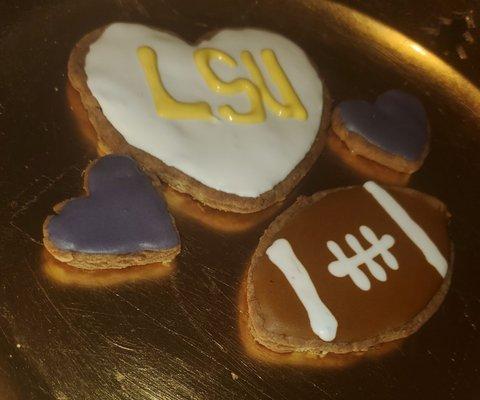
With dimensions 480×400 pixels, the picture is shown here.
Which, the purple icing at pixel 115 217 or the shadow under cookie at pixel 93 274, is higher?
the purple icing at pixel 115 217

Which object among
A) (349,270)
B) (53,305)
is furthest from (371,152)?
(53,305)

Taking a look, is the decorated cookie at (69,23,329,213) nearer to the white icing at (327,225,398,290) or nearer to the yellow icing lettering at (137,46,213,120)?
the yellow icing lettering at (137,46,213,120)

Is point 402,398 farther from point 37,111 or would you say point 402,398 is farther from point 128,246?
point 37,111

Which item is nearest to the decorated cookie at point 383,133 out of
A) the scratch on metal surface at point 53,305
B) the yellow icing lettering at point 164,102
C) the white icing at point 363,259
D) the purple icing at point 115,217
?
the white icing at point 363,259

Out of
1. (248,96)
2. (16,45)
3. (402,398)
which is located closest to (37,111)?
(16,45)

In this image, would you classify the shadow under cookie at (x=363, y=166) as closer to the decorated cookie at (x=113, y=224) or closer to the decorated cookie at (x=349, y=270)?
the decorated cookie at (x=349, y=270)

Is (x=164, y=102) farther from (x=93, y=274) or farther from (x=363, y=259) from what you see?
(x=363, y=259)
